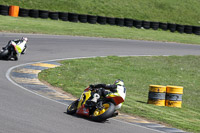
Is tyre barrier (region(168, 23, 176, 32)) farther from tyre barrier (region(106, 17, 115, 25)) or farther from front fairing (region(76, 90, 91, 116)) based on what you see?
front fairing (region(76, 90, 91, 116))

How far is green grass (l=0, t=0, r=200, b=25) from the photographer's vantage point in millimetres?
39250

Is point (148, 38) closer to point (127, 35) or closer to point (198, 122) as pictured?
point (127, 35)

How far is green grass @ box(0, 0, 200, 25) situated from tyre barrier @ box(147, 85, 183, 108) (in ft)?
85.8

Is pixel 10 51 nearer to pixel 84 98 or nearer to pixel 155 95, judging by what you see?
pixel 155 95

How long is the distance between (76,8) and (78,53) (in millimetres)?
18493

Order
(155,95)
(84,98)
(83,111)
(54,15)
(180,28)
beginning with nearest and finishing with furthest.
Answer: (83,111) → (84,98) → (155,95) → (54,15) → (180,28)

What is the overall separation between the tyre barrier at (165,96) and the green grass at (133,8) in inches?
1030

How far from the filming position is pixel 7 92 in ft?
38.5

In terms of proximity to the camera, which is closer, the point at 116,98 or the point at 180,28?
the point at 116,98

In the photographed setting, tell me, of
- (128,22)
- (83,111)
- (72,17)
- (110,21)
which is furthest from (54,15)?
(83,111)

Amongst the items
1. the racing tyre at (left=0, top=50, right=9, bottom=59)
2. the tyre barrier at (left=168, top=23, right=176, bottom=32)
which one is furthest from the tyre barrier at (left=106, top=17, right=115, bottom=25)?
the racing tyre at (left=0, top=50, right=9, bottom=59)

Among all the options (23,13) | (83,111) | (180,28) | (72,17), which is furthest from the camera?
(180,28)

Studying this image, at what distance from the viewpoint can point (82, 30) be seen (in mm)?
30750

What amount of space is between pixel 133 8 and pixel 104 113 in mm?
35340
